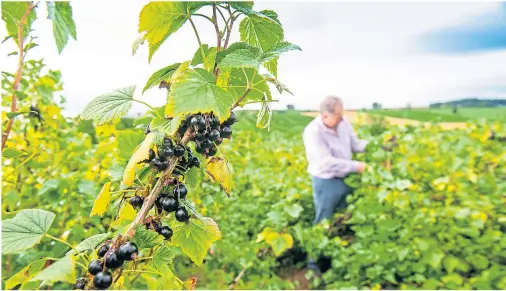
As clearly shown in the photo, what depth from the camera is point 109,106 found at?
2.31ft

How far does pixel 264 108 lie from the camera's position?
746mm

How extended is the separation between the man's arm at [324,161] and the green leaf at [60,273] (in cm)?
311

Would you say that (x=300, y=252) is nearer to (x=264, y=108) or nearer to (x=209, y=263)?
(x=209, y=263)

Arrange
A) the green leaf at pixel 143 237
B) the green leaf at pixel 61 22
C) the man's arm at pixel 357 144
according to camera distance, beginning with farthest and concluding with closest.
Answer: the man's arm at pixel 357 144, the green leaf at pixel 61 22, the green leaf at pixel 143 237

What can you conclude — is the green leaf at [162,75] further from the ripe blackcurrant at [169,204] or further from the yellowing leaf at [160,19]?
the ripe blackcurrant at [169,204]

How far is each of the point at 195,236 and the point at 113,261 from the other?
0.52 feet

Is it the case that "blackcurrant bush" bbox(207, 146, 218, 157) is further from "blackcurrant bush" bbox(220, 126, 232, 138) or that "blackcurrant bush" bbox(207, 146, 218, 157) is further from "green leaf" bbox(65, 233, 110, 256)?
"green leaf" bbox(65, 233, 110, 256)

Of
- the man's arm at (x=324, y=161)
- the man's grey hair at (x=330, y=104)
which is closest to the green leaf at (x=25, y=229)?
the man's arm at (x=324, y=161)

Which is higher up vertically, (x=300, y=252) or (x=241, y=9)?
(x=241, y=9)

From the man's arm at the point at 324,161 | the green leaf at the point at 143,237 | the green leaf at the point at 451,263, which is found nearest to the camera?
the green leaf at the point at 143,237

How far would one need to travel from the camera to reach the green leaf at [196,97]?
582 millimetres

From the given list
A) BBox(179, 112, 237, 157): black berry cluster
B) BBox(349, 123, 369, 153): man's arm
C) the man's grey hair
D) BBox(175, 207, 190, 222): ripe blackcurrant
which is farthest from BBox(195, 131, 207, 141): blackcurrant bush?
the man's grey hair

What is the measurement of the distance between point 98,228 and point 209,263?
0.72 m

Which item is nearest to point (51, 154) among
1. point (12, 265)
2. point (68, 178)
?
point (68, 178)
